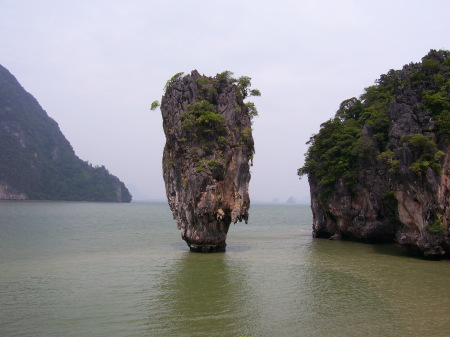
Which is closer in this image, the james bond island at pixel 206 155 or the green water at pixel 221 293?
the green water at pixel 221 293

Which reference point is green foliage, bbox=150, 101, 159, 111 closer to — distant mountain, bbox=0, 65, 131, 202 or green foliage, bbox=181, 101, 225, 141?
green foliage, bbox=181, 101, 225, 141

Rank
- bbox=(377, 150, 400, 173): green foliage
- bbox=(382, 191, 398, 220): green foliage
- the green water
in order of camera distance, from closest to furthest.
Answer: the green water, bbox=(377, 150, 400, 173): green foliage, bbox=(382, 191, 398, 220): green foliage

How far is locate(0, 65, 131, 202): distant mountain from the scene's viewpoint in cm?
12731

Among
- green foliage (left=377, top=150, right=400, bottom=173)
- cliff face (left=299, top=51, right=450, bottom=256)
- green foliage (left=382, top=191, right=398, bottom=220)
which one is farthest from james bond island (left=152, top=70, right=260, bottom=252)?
green foliage (left=382, top=191, right=398, bottom=220)

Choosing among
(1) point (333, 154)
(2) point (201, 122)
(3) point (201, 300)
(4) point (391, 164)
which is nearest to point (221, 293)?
(3) point (201, 300)

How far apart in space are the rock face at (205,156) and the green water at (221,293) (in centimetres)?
232

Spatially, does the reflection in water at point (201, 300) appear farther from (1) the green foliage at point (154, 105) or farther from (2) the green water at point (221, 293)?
(1) the green foliage at point (154, 105)

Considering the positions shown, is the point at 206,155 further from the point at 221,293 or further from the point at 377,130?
the point at 377,130

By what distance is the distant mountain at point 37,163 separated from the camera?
127 metres

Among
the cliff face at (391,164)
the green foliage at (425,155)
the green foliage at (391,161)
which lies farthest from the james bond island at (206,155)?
the green foliage at (425,155)

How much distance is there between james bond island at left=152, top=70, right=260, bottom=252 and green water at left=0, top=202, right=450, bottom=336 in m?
2.39

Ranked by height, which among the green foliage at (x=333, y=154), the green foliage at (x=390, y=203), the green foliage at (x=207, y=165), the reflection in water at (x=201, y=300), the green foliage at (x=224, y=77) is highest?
the green foliage at (x=224, y=77)

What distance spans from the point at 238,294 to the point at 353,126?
22600 millimetres

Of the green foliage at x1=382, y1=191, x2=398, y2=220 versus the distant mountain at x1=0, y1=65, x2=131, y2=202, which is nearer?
the green foliage at x1=382, y1=191, x2=398, y2=220
